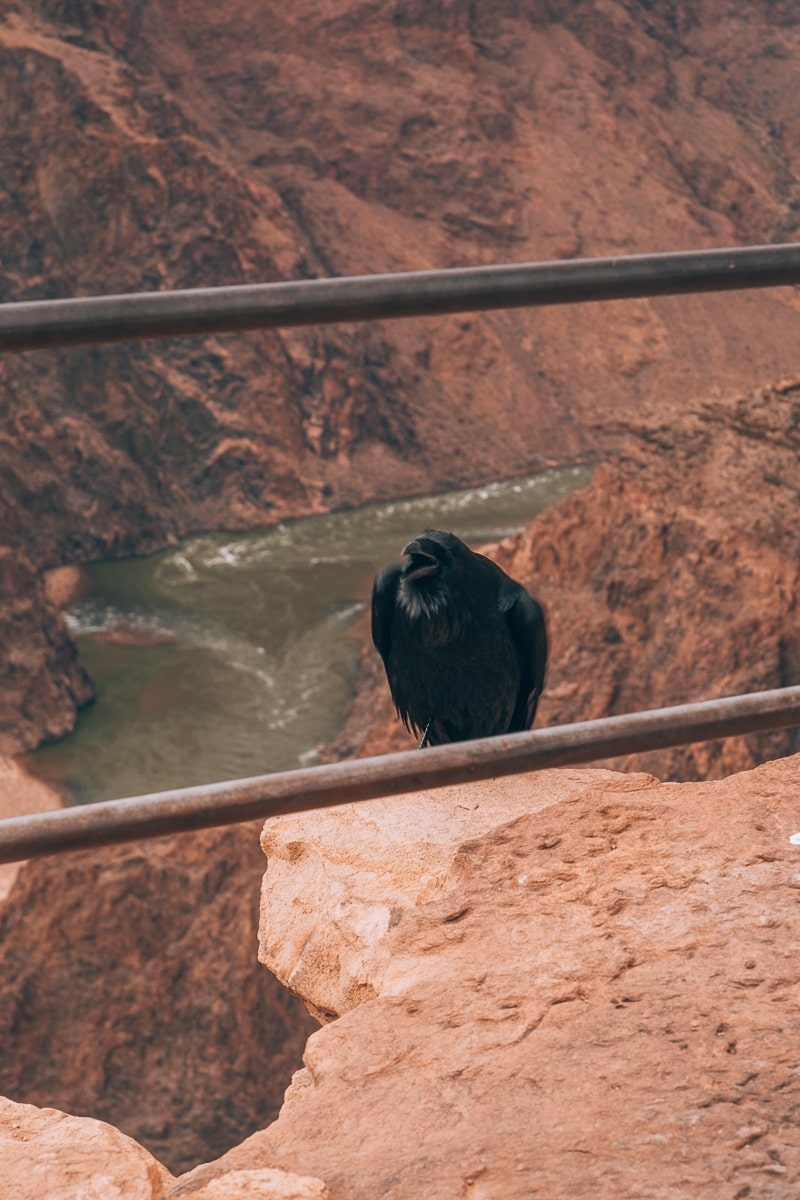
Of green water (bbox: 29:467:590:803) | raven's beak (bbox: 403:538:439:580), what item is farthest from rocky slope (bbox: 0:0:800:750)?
raven's beak (bbox: 403:538:439:580)

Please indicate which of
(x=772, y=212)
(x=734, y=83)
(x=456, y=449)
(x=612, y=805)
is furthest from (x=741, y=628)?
(x=734, y=83)

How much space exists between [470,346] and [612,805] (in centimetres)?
2546

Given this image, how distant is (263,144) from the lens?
2812cm

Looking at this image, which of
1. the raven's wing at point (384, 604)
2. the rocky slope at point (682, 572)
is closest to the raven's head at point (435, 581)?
the raven's wing at point (384, 604)

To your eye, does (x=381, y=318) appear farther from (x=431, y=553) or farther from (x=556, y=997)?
(x=431, y=553)

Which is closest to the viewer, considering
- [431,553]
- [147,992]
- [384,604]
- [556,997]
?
[556,997]

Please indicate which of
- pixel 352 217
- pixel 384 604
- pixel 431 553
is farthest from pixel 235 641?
pixel 431 553

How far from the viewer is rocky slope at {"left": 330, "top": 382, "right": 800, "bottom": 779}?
11602mm

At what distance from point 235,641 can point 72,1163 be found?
64.4 ft

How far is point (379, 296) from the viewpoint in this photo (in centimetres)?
110

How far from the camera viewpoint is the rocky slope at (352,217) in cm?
2475

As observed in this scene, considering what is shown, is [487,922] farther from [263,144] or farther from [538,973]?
[263,144]

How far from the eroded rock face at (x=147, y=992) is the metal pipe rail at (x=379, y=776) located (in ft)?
45.4

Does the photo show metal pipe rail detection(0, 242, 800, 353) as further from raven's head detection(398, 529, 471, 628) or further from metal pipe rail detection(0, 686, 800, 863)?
raven's head detection(398, 529, 471, 628)
